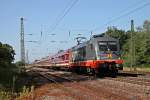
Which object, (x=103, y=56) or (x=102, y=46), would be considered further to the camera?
(x=102, y=46)

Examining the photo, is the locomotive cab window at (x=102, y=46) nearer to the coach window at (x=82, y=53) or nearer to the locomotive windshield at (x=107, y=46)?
the locomotive windshield at (x=107, y=46)

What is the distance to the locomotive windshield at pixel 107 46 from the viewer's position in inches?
1195

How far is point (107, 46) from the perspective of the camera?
100.0 ft

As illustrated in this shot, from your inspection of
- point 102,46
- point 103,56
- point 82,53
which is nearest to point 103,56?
point 103,56

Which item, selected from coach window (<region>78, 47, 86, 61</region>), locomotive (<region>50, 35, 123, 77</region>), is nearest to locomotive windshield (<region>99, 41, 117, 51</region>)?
locomotive (<region>50, 35, 123, 77</region>)

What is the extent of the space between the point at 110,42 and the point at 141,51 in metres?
41.0

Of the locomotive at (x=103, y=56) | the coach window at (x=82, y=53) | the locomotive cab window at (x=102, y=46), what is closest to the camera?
the locomotive at (x=103, y=56)

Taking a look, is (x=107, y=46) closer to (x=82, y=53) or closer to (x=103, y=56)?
(x=103, y=56)

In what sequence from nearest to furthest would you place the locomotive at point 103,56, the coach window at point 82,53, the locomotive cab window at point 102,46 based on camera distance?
the locomotive at point 103,56 → the locomotive cab window at point 102,46 → the coach window at point 82,53

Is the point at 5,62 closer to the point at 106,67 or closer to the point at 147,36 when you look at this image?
the point at 106,67

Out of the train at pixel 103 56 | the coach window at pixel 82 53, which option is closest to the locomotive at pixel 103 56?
the train at pixel 103 56

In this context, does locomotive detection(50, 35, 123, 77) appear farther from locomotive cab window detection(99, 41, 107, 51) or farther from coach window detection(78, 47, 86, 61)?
coach window detection(78, 47, 86, 61)

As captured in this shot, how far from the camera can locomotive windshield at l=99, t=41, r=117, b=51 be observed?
30.3 m

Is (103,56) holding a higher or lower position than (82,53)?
lower
